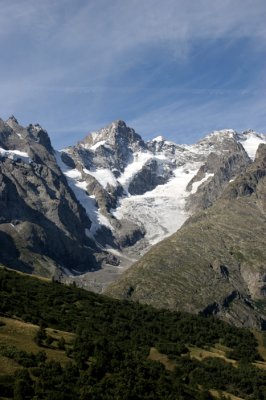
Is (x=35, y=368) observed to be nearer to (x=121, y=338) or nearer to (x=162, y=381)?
(x=162, y=381)

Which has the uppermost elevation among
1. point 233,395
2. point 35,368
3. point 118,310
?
point 118,310

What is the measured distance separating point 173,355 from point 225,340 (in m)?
39.5

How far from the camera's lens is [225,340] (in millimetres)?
151750

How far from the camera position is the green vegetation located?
70281 mm

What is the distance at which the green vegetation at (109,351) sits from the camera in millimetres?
70281

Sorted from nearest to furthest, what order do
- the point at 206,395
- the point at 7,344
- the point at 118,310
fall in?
the point at 7,344
the point at 206,395
the point at 118,310

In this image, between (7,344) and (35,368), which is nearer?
(35,368)

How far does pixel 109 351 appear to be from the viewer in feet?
289

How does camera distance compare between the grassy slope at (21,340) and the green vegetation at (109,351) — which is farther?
the grassy slope at (21,340)

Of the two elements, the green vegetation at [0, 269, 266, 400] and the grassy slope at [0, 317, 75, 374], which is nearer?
the green vegetation at [0, 269, 266, 400]

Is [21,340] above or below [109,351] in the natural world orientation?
above

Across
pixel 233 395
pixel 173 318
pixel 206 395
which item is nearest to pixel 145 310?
pixel 173 318

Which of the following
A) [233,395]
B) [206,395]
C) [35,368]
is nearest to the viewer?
[35,368]

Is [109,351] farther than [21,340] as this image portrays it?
Yes
